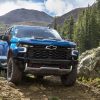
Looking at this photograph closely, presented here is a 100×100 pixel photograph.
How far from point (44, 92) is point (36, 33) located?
9.12 feet

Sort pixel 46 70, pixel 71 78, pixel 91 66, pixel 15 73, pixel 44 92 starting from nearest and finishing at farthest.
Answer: pixel 44 92 < pixel 46 70 < pixel 15 73 < pixel 71 78 < pixel 91 66

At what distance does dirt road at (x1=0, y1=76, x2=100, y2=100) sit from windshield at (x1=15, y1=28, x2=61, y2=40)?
1633 mm

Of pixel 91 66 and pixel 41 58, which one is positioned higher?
pixel 41 58

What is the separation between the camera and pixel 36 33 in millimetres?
13727

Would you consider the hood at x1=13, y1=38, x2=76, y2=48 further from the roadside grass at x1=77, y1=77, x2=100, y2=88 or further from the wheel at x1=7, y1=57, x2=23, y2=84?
the roadside grass at x1=77, y1=77, x2=100, y2=88

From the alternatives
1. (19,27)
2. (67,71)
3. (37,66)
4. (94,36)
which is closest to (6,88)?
(37,66)

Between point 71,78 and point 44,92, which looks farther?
point 71,78

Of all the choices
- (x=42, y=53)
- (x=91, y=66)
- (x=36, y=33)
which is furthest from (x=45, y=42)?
(x=91, y=66)

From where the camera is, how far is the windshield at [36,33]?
13477 millimetres

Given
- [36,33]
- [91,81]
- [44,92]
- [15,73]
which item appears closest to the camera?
[44,92]

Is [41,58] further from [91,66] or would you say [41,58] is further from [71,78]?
[91,66]

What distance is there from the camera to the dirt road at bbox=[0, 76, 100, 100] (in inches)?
426

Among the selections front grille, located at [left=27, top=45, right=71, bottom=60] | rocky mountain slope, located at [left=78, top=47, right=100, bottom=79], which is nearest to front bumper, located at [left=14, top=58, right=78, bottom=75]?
front grille, located at [left=27, top=45, right=71, bottom=60]

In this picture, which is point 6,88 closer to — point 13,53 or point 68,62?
point 13,53
